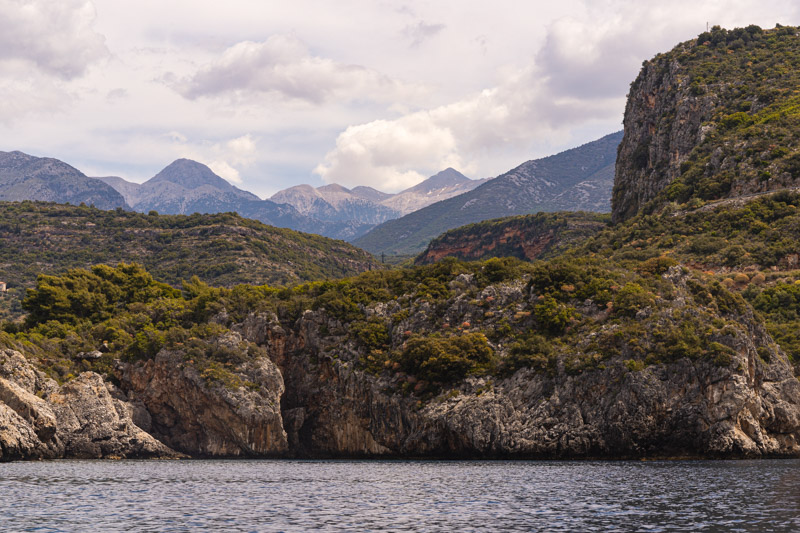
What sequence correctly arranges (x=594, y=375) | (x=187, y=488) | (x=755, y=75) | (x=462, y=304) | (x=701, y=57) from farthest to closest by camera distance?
(x=701, y=57) → (x=755, y=75) → (x=462, y=304) → (x=594, y=375) → (x=187, y=488)

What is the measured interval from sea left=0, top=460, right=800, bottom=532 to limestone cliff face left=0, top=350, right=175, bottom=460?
20.0ft

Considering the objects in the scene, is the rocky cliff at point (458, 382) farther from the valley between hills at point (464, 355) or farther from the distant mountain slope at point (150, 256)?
the distant mountain slope at point (150, 256)

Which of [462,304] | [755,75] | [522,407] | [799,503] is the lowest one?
[799,503]

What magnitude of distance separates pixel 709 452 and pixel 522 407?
54.6 ft

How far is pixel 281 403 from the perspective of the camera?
9162cm

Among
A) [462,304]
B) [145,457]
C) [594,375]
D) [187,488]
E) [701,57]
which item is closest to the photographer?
[187,488]

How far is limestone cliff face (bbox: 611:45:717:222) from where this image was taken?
459 ft

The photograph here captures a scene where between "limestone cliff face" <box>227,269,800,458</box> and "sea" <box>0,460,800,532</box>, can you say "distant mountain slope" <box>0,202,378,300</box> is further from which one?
"sea" <box>0,460,800,532</box>

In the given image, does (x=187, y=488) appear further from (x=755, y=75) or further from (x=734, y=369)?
(x=755, y=75)

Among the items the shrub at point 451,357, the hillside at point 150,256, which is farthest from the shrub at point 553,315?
the hillside at point 150,256

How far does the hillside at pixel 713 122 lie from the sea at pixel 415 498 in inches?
2721

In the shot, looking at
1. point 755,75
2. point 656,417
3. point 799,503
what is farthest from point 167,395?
point 755,75

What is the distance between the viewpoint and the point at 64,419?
253 ft

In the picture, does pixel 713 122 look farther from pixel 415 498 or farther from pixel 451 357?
pixel 415 498
